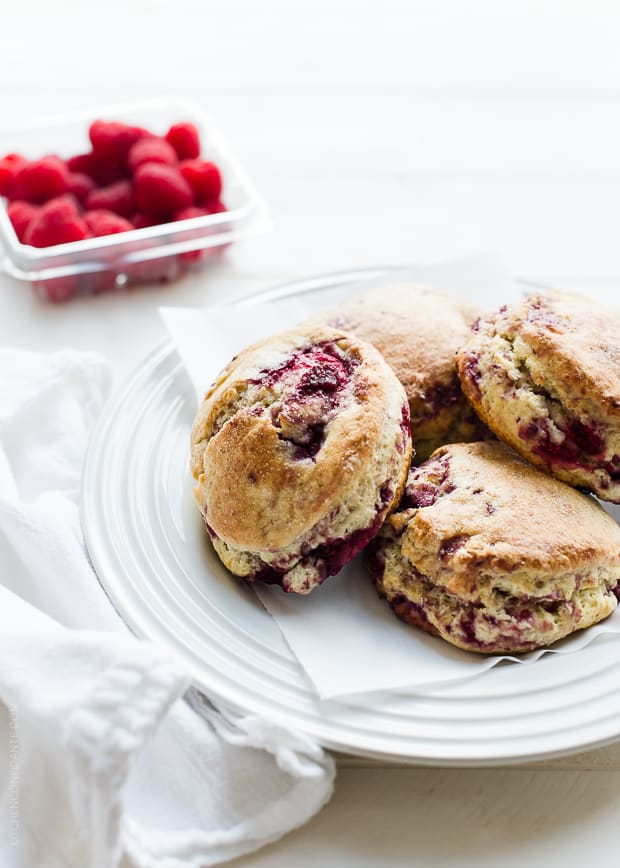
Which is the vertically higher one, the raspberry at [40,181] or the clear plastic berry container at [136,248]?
the raspberry at [40,181]

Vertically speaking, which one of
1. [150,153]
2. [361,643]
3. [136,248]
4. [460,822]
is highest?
[150,153]

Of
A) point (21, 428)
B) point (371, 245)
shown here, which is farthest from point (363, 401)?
point (371, 245)

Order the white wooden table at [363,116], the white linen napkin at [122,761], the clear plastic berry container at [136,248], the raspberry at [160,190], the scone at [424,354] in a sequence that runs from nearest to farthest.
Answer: the white linen napkin at [122,761] → the scone at [424,354] → the clear plastic berry container at [136,248] → the raspberry at [160,190] → the white wooden table at [363,116]

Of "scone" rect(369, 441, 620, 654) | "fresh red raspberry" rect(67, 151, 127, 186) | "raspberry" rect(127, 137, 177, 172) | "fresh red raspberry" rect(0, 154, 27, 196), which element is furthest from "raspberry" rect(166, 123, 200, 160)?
"scone" rect(369, 441, 620, 654)

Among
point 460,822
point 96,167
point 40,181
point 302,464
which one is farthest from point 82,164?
point 460,822

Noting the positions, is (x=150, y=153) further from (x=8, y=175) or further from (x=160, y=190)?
(x=8, y=175)

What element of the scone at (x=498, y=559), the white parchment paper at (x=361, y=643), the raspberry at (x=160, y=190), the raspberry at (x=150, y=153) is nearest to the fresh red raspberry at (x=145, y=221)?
the raspberry at (x=160, y=190)

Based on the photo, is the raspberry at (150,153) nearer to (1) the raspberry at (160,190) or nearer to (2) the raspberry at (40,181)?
(1) the raspberry at (160,190)
